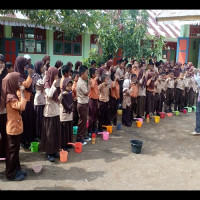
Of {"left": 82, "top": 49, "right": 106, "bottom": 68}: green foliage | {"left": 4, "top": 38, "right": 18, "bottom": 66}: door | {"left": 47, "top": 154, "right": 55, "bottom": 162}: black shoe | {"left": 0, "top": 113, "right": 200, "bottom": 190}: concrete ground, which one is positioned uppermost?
{"left": 4, "top": 38, "right": 18, "bottom": 66}: door

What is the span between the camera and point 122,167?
440 centimetres

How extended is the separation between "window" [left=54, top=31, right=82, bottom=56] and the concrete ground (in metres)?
7.83

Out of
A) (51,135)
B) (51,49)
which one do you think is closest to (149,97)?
(51,135)

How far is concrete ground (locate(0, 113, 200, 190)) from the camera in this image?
3744 millimetres

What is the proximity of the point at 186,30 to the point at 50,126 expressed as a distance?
475 inches

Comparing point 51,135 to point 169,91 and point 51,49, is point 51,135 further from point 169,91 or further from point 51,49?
point 51,49

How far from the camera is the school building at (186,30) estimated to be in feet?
36.5

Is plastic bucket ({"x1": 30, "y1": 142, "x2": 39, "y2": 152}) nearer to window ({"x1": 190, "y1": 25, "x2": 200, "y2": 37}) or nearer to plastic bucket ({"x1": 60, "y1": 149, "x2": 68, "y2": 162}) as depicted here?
plastic bucket ({"x1": 60, "y1": 149, "x2": 68, "y2": 162})

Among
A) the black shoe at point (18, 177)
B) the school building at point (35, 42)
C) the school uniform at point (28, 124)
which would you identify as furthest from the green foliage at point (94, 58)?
the black shoe at point (18, 177)

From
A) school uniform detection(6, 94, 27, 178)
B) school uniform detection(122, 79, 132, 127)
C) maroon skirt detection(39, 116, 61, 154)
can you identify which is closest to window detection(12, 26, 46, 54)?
school uniform detection(122, 79, 132, 127)
